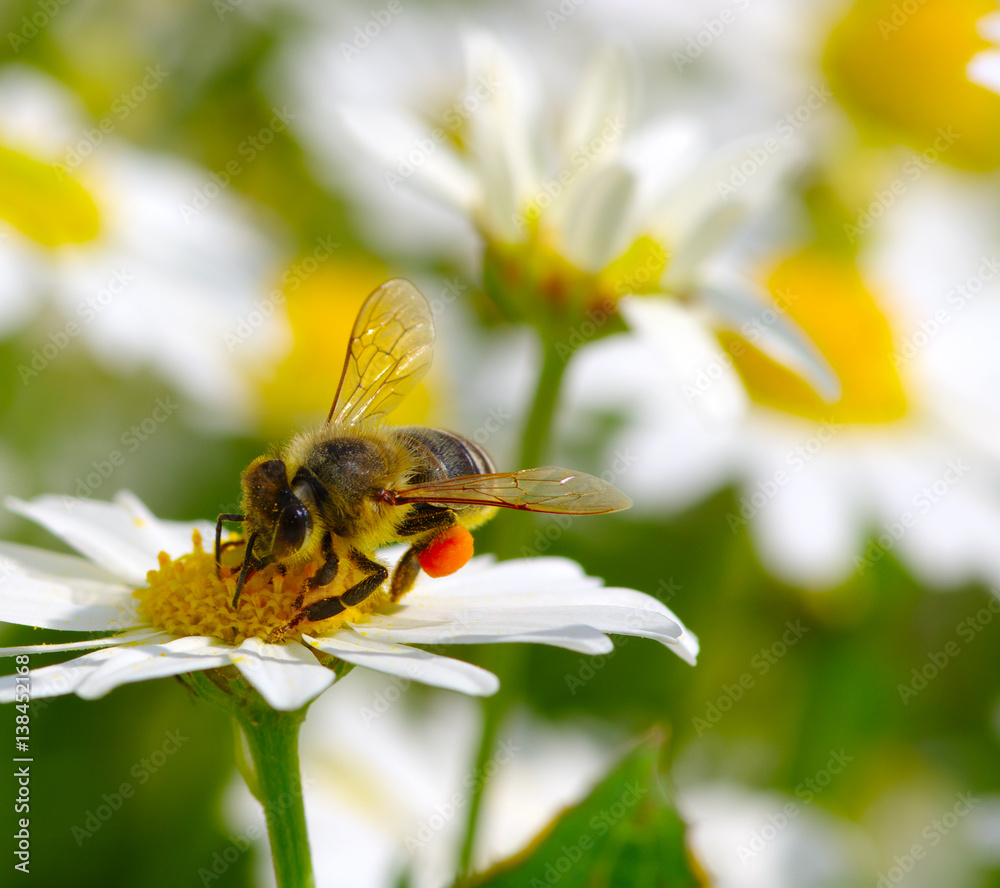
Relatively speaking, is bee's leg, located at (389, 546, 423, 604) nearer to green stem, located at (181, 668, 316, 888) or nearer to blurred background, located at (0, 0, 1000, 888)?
green stem, located at (181, 668, 316, 888)

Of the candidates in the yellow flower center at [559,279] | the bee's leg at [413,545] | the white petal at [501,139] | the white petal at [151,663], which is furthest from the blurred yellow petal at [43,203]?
the white petal at [151,663]

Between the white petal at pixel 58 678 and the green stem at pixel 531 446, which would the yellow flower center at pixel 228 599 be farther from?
the green stem at pixel 531 446

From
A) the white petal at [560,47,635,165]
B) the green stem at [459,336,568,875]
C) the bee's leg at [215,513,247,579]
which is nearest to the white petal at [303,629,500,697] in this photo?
the bee's leg at [215,513,247,579]

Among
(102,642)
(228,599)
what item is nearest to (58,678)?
(102,642)

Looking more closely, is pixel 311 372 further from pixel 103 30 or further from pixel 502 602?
pixel 502 602

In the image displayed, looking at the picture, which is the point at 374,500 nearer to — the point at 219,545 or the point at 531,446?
the point at 219,545

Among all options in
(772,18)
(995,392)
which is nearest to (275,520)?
(995,392)
